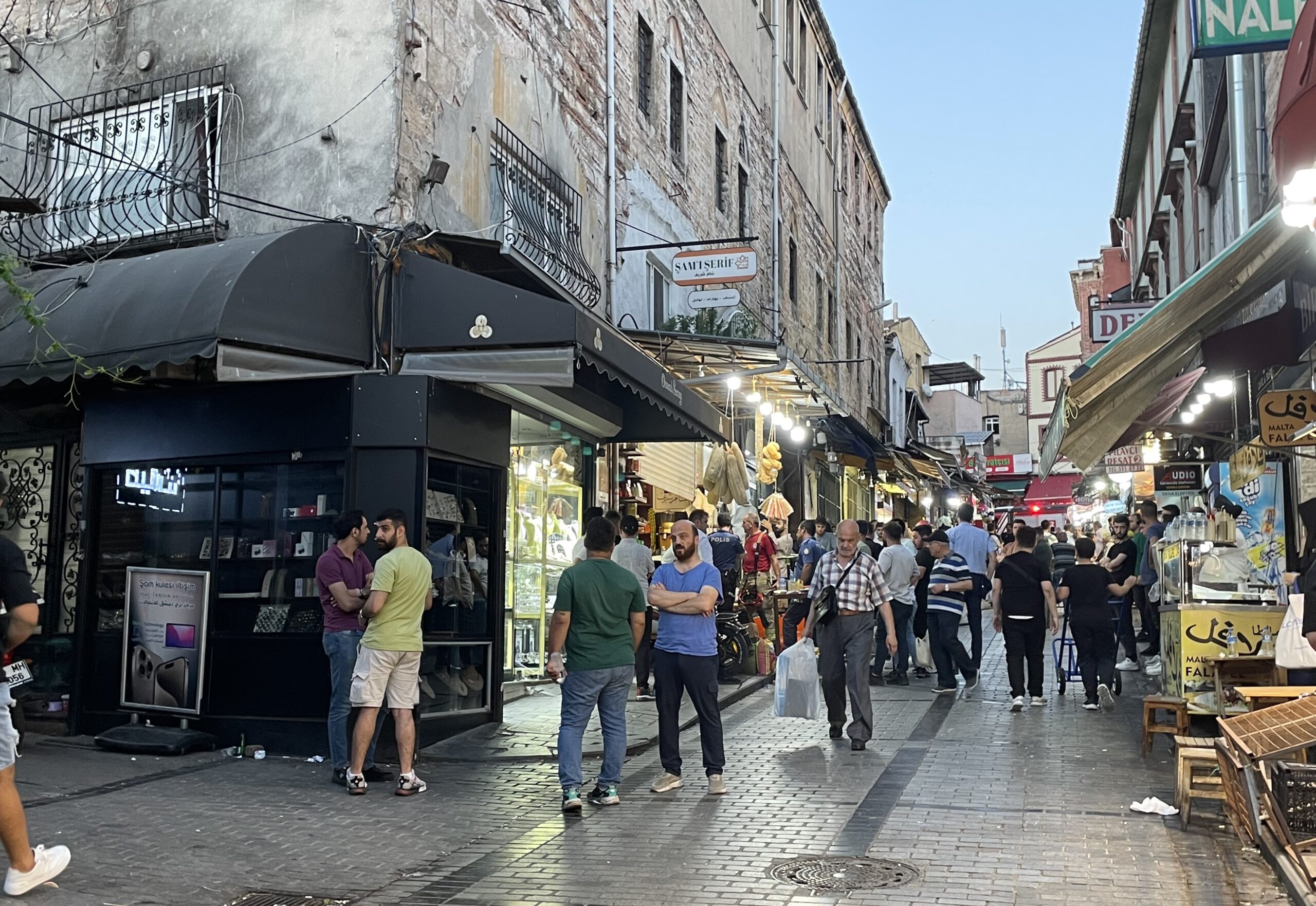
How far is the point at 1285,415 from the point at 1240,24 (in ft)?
9.97

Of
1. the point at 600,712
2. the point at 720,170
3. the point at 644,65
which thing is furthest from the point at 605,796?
the point at 720,170

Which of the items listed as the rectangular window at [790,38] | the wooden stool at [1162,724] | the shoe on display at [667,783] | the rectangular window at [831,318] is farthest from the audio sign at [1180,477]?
the shoe on display at [667,783]

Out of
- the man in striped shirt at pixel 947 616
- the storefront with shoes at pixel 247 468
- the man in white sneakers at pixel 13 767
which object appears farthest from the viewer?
the man in striped shirt at pixel 947 616

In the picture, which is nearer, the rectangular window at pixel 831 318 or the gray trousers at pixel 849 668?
the gray trousers at pixel 849 668

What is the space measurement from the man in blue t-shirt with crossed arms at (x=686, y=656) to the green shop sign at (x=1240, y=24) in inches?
196

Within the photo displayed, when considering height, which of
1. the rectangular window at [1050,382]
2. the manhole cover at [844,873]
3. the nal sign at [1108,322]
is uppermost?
the rectangular window at [1050,382]

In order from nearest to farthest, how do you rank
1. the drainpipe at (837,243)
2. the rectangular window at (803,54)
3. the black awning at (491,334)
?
the black awning at (491,334)
the rectangular window at (803,54)
the drainpipe at (837,243)

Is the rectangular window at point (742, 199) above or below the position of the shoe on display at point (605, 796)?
above

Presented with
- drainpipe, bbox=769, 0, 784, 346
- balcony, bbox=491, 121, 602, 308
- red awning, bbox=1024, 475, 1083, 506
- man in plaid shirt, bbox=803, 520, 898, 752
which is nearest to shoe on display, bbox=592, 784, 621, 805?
man in plaid shirt, bbox=803, 520, 898, 752

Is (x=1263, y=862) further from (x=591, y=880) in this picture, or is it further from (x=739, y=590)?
(x=739, y=590)

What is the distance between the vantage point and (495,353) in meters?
9.64

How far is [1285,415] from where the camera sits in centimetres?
980

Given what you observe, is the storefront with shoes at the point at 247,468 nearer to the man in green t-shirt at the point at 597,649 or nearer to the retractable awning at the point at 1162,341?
the man in green t-shirt at the point at 597,649

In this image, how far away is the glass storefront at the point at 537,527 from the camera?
42.2 ft
